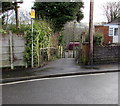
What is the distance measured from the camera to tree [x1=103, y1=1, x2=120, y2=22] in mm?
35878

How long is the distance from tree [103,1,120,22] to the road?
33.6 m

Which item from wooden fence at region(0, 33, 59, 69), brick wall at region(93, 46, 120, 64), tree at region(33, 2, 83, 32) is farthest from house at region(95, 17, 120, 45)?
wooden fence at region(0, 33, 59, 69)

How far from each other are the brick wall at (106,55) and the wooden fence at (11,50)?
4.47 m

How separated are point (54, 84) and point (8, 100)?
1901 millimetres

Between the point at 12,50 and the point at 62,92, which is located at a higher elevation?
the point at 12,50

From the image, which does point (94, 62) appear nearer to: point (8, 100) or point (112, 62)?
point (112, 62)

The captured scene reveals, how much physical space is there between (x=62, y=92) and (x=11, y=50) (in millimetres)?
4338

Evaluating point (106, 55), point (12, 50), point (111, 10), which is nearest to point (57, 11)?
point (106, 55)

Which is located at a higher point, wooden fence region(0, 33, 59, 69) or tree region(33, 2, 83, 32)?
tree region(33, 2, 83, 32)

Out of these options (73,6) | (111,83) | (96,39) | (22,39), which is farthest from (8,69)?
(73,6)

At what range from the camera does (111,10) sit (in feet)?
122

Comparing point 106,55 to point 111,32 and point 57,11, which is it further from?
point 111,32

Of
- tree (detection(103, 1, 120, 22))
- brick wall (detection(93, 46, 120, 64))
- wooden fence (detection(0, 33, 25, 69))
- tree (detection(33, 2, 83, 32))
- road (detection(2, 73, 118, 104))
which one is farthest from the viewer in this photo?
tree (detection(103, 1, 120, 22))

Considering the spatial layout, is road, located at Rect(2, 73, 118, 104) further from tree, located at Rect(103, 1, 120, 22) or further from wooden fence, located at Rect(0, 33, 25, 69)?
tree, located at Rect(103, 1, 120, 22)
